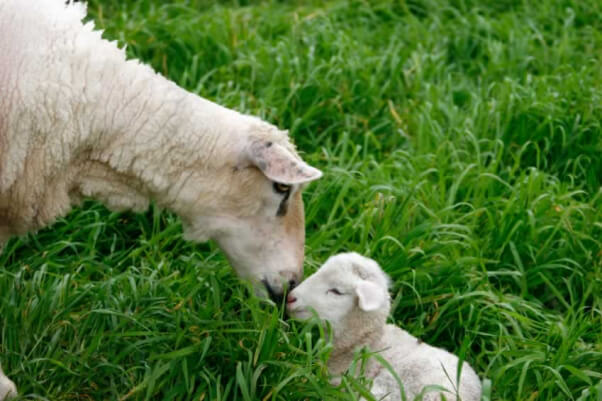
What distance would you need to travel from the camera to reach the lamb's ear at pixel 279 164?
3.70 metres

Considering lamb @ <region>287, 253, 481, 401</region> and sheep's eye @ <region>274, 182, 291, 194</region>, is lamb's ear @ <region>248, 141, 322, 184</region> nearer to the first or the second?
sheep's eye @ <region>274, 182, 291, 194</region>

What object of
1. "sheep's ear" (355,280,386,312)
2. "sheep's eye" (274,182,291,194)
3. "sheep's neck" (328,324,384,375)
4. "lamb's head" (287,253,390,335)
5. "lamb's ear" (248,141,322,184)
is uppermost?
"lamb's ear" (248,141,322,184)

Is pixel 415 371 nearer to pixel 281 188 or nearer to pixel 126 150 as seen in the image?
pixel 281 188

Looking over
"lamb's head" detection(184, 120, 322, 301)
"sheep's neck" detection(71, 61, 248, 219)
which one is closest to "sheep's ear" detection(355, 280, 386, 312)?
"lamb's head" detection(184, 120, 322, 301)

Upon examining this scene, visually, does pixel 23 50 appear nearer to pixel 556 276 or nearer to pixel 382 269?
pixel 382 269

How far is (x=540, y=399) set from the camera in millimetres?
3934

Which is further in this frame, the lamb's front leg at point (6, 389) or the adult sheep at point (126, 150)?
the lamb's front leg at point (6, 389)

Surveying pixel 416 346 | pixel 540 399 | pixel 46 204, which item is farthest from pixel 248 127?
pixel 540 399

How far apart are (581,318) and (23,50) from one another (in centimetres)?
264

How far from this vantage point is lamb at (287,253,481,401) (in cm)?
394

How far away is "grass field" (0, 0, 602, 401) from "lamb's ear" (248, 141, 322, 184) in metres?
0.52

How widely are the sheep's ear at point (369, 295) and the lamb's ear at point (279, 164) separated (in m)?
0.53

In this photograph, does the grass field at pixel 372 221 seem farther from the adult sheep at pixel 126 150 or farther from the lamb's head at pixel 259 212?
the adult sheep at pixel 126 150

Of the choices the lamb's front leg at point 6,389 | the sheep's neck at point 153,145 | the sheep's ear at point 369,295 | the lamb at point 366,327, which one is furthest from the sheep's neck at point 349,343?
the lamb's front leg at point 6,389
